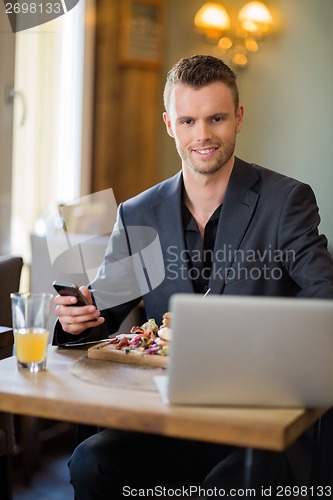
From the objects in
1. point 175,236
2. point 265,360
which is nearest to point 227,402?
point 265,360

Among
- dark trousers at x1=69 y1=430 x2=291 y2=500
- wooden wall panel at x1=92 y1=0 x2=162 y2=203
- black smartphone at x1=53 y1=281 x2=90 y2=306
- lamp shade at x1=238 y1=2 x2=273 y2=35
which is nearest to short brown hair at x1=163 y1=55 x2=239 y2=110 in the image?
black smartphone at x1=53 y1=281 x2=90 y2=306

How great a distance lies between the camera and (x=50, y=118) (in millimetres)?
4926

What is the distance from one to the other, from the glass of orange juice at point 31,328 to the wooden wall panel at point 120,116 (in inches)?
160

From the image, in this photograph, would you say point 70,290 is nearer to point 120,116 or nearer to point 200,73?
point 200,73

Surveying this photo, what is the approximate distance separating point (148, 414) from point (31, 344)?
0.36m

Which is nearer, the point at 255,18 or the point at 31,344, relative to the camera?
the point at 31,344

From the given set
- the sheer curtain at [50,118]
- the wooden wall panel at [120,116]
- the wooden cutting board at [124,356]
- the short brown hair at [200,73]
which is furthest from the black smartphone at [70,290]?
the wooden wall panel at [120,116]

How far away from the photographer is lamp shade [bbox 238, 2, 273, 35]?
5.69 m

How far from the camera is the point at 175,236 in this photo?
2.18m

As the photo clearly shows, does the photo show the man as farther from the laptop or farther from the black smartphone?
the laptop

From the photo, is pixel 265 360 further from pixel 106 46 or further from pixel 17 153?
pixel 106 46

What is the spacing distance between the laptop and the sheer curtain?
10.7ft

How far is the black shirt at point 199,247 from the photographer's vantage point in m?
2.15


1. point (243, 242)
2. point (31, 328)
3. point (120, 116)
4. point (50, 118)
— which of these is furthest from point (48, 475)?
point (120, 116)
